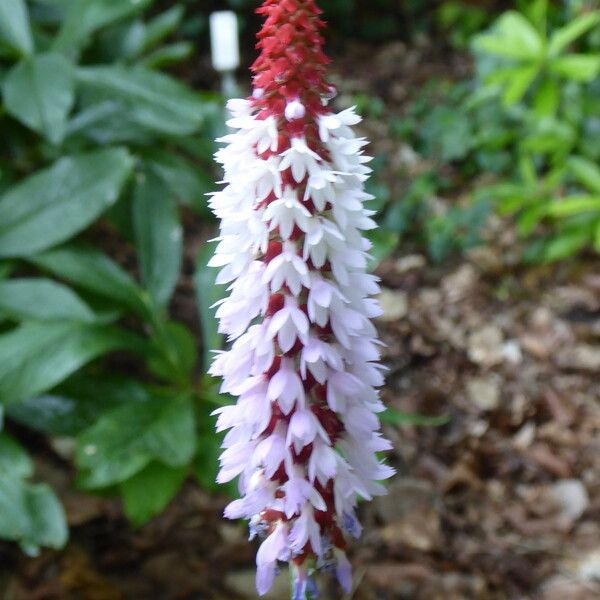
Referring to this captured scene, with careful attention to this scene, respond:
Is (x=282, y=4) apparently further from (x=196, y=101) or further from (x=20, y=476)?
(x=196, y=101)

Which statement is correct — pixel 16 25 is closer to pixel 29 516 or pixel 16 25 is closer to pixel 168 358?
pixel 168 358

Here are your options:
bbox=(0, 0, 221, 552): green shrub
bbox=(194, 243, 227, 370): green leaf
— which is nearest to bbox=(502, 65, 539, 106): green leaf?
bbox=(0, 0, 221, 552): green shrub

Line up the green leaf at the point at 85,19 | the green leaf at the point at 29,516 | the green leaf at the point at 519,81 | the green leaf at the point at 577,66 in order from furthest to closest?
the green leaf at the point at 519,81
the green leaf at the point at 577,66
the green leaf at the point at 85,19
the green leaf at the point at 29,516

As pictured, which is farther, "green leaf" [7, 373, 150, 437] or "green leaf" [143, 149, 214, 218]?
"green leaf" [143, 149, 214, 218]

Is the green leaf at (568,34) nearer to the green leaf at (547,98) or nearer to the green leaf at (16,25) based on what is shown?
the green leaf at (547,98)

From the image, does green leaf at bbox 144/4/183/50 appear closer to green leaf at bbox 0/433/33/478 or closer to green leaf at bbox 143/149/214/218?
green leaf at bbox 143/149/214/218

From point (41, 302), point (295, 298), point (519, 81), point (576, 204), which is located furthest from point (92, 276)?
point (519, 81)

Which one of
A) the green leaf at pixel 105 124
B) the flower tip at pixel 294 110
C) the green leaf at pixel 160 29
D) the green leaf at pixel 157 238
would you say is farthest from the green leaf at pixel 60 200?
the flower tip at pixel 294 110

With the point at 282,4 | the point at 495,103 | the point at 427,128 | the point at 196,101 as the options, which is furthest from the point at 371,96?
the point at 282,4
